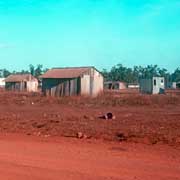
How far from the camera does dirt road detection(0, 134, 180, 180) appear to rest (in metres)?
8.66

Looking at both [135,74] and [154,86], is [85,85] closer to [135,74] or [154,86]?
[154,86]

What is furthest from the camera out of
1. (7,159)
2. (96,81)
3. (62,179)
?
(96,81)

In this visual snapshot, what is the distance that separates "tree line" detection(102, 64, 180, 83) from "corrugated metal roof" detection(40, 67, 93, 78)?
60546 millimetres

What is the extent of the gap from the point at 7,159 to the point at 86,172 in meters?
2.51

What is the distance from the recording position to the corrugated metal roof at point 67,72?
161ft

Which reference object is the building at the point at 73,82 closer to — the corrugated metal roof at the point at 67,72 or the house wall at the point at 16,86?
the corrugated metal roof at the point at 67,72

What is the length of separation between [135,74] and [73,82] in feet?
289

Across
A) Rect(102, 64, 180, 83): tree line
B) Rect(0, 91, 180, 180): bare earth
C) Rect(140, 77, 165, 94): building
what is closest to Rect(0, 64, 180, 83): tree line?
Rect(102, 64, 180, 83): tree line

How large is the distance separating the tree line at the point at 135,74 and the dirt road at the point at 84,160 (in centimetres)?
9957

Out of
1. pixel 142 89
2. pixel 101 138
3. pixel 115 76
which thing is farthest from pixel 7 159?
pixel 115 76

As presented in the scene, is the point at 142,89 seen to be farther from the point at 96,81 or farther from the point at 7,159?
the point at 7,159

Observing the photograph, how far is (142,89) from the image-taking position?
66.6 metres

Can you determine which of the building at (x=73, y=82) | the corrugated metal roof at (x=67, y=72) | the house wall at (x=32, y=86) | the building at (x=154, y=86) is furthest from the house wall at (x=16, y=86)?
the building at (x=73, y=82)

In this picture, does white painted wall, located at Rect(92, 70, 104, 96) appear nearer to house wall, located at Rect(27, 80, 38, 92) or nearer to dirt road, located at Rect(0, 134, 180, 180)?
house wall, located at Rect(27, 80, 38, 92)
